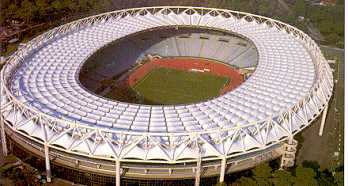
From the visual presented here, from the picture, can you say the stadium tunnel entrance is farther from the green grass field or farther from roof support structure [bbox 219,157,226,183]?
roof support structure [bbox 219,157,226,183]

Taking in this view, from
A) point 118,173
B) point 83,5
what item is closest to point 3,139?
point 118,173

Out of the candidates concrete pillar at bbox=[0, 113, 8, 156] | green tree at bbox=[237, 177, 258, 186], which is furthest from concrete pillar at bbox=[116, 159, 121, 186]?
concrete pillar at bbox=[0, 113, 8, 156]

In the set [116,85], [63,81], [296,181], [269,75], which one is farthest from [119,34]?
[296,181]

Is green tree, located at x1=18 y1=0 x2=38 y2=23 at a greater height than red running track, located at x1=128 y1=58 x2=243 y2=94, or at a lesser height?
greater

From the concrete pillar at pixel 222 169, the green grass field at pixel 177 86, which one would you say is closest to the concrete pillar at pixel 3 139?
the green grass field at pixel 177 86

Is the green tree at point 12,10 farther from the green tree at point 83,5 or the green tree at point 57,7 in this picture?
the green tree at point 83,5
